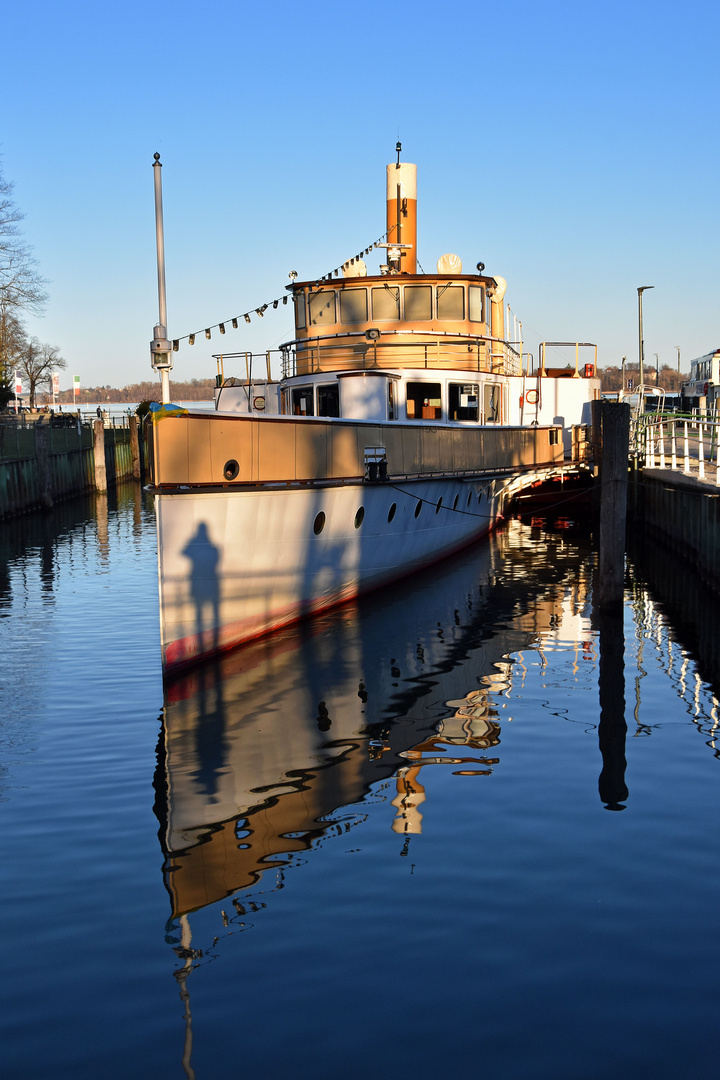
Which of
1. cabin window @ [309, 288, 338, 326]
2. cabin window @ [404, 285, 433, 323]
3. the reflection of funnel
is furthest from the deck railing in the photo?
the reflection of funnel

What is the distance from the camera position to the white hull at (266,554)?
11.6 meters

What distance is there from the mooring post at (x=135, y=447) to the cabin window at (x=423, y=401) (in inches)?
1644

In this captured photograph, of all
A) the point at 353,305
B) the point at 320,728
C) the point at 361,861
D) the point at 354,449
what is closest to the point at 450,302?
the point at 353,305

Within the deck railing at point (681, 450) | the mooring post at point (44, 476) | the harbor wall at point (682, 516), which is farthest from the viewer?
the mooring post at point (44, 476)

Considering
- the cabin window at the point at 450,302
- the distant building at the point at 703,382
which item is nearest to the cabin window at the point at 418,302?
the cabin window at the point at 450,302

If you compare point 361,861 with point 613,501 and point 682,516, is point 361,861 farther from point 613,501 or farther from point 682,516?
point 682,516

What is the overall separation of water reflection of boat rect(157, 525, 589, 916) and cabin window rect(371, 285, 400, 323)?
284 inches

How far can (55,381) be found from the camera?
101 metres

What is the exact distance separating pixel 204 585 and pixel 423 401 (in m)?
9.62

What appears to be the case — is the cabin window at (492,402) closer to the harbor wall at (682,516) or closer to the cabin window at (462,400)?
the cabin window at (462,400)

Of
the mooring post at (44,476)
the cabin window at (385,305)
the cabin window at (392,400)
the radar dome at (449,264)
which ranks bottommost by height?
the mooring post at (44,476)

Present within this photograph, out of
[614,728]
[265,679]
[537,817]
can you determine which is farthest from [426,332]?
[537,817]

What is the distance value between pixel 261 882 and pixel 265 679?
5.52 metres

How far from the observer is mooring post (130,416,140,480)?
5964 centimetres
